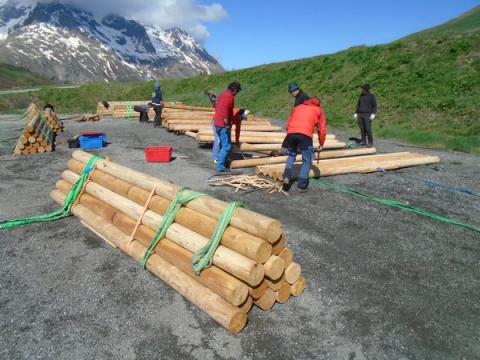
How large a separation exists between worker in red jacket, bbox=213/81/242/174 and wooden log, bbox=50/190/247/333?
15.7 ft

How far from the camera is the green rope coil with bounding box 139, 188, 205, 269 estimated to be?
5.38 meters

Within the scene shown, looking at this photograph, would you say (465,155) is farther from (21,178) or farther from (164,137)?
(21,178)

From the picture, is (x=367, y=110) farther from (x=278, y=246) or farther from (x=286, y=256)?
(x=278, y=246)

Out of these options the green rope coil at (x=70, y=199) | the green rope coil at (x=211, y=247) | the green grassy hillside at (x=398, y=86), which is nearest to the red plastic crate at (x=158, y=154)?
the green rope coil at (x=70, y=199)

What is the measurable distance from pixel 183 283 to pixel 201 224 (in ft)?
2.69

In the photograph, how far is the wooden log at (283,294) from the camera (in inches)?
187

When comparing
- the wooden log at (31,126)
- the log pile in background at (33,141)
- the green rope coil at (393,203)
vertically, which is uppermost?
the wooden log at (31,126)

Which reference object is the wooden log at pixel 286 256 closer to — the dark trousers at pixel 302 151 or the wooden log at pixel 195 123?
the dark trousers at pixel 302 151

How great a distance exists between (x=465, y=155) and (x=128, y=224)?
1325 cm

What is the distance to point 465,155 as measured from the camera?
45.6ft

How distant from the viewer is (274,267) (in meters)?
4.43

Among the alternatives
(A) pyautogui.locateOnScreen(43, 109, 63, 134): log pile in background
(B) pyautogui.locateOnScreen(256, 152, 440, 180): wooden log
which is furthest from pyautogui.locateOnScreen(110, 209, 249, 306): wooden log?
(A) pyautogui.locateOnScreen(43, 109, 63, 134): log pile in background

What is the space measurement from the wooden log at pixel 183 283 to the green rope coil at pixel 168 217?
0.10 meters

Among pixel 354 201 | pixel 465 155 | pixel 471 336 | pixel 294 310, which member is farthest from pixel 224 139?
pixel 465 155
